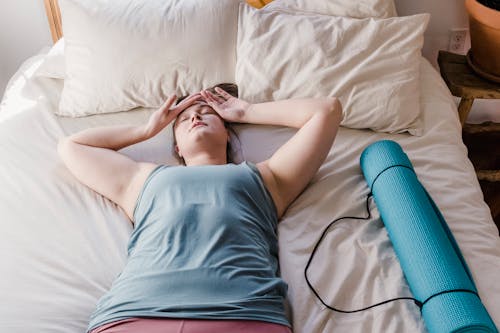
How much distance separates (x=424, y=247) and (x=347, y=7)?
40.0 inches

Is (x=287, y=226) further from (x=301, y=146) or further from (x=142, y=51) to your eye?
(x=142, y=51)

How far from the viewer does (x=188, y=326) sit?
3.23 feet

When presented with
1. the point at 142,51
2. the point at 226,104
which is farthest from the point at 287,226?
the point at 142,51

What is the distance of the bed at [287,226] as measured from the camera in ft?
3.65

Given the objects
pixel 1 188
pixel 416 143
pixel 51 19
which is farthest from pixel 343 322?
pixel 51 19

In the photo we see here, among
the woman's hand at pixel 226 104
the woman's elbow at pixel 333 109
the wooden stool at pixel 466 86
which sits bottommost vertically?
the wooden stool at pixel 466 86

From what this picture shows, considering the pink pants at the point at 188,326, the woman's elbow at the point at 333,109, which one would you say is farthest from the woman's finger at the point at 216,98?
the pink pants at the point at 188,326

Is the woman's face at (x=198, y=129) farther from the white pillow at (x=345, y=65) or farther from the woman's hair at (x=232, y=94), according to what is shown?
the white pillow at (x=345, y=65)

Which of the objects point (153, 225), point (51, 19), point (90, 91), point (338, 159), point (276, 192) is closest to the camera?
point (153, 225)

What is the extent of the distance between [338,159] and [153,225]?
621 millimetres

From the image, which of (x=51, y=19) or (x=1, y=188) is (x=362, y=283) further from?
(x=51, y=19)

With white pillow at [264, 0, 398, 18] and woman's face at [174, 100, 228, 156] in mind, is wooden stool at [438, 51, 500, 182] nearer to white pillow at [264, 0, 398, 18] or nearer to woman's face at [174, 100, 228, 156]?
white pillow at [264, 0, 398, 18]

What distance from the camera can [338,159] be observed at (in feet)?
5.03

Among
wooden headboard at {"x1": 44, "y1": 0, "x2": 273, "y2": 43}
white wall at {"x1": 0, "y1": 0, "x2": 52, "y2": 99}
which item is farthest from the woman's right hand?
white wall at {"x1": 0, "y1": 0, "x2": 52, "y2": 99}
